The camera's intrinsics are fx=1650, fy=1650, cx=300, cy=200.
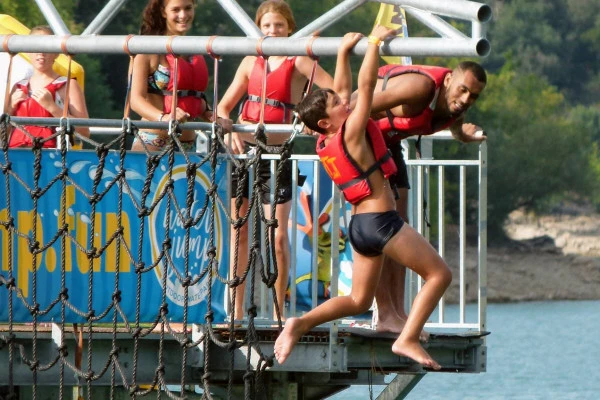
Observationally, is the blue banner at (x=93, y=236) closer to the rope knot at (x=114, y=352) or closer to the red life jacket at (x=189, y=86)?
the rope knot at (x=114, y=352)

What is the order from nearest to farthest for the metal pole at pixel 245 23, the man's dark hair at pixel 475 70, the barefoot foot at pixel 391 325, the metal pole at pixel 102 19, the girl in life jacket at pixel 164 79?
the man's dark hair at pixel 475 70, the metal pole at pixel 245 23, the metal pole at pixel 102 19, the barefoot foot at pixel 391 325, the girl in life jacket at pixel 164 79

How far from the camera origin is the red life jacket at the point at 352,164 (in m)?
8.09

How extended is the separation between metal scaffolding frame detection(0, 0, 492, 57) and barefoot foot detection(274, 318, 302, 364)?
1348mm

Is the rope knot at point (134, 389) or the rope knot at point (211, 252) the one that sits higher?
the rope knot at point (211, 252)

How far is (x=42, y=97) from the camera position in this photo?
1017cm

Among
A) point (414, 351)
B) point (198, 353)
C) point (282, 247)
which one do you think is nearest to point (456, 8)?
point (414, 351)

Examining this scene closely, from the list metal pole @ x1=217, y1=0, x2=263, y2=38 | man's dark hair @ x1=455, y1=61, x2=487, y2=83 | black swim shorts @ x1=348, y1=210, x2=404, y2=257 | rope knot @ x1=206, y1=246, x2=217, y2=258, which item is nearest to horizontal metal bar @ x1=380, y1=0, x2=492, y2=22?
man's dark hair @ x1=455, y1=61, x2=487, y2=83

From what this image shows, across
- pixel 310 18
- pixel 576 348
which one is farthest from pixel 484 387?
pixel 310 18

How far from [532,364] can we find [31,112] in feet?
72.7

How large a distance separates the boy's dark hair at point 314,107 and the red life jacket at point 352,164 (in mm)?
126

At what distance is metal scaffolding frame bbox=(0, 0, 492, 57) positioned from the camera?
299 inches

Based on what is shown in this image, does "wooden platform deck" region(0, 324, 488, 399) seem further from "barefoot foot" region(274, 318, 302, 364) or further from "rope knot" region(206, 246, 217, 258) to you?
"barefoot foot" region(274, 318, 302, 364)

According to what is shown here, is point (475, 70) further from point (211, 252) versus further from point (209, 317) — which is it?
point (209, 317)

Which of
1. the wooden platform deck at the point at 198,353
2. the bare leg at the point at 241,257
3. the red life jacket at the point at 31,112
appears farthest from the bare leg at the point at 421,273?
the red life jacket at the point at 31,112
